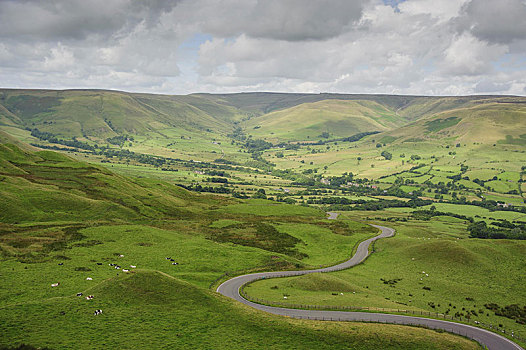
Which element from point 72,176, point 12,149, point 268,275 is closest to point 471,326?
point 268,275

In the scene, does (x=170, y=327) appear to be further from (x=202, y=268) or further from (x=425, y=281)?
(x=425, y=281)

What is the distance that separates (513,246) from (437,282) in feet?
140

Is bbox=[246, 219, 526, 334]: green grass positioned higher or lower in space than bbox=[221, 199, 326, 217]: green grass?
higher

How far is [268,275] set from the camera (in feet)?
303

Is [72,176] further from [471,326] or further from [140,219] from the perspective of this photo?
[471,326]

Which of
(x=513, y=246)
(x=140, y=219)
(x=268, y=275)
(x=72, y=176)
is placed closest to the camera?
(x=268, y=275)

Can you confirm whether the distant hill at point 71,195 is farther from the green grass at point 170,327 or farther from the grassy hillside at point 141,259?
the green grass at point 170,327

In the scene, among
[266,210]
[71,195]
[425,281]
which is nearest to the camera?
[425,281]

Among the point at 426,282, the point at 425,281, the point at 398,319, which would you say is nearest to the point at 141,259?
the point at 398,319

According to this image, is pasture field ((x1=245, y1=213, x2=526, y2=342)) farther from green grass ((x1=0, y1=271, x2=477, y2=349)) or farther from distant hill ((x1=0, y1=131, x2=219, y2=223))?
distant hill ((x1=0, y1=131, x2=219, y2=223))

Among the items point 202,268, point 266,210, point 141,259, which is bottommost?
point 266,210

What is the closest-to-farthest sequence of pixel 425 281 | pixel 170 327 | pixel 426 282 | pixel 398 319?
pixel 170 327
pixel 398 319
pixel 426 282
pixel 425 281

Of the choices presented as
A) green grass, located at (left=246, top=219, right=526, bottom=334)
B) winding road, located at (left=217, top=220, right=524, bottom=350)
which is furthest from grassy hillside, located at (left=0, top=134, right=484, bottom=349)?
green grass, located at (left=246, top=219, right=526, bottom=334)

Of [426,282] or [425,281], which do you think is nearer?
[426,282]
